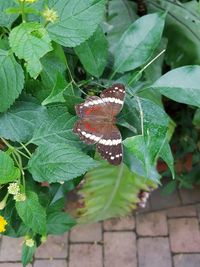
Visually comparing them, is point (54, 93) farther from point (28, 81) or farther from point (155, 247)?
point (155, 247)

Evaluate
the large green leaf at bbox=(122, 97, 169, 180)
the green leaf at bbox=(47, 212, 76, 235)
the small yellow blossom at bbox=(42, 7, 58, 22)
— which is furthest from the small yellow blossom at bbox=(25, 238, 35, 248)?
the small yellow blossom at bbox=(42, 7, 58, 22)

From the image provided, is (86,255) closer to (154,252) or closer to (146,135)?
(154,252)

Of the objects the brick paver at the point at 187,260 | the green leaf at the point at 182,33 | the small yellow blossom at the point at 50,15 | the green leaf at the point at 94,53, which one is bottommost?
the brick paver at the point at 187,260

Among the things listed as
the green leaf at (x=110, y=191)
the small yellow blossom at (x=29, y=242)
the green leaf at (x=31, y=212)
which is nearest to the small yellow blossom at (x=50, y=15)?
the green leaf at (x=31, y=212)

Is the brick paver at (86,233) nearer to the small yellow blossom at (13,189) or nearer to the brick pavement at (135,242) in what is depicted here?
the brick pavement at (135,242)

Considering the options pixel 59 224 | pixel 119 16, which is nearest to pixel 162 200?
pixel 59 224

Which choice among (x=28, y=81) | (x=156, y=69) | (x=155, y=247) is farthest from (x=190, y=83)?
(x=155, y=247)
